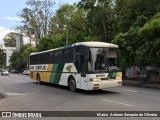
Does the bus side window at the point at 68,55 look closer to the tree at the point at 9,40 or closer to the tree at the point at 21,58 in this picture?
the tree at the point at 21,58

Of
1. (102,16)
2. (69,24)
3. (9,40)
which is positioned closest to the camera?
(102,16)

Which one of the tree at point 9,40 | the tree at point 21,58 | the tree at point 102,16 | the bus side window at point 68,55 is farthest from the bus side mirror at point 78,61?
the tree at point 9,40

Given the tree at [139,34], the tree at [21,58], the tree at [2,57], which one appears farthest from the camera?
the tree at [2,57]

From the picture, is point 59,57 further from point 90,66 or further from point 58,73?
point 90,66

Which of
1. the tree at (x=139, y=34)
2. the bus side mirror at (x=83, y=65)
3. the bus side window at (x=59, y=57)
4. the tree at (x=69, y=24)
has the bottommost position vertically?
the bus side mirror at (x=83, y=65)

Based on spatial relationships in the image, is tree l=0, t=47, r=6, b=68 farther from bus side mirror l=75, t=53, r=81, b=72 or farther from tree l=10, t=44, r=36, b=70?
bus side mirror l=75, t=53, r=81, b=72

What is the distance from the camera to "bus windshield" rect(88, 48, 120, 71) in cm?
1783

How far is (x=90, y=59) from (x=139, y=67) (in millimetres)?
→ 17495

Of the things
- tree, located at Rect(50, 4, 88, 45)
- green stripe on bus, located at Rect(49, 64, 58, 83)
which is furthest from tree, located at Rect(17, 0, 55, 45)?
green stripe on bus, located at Rect(49, 64, 58, 83)

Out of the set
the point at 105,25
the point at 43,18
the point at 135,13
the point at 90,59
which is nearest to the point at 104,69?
the point at 90,59

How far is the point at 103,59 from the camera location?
59.4 ft

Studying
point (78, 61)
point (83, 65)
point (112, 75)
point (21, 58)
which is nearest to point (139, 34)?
point (112, 75)

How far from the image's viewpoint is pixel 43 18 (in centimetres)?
6756

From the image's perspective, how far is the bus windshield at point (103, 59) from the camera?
1783 cm
